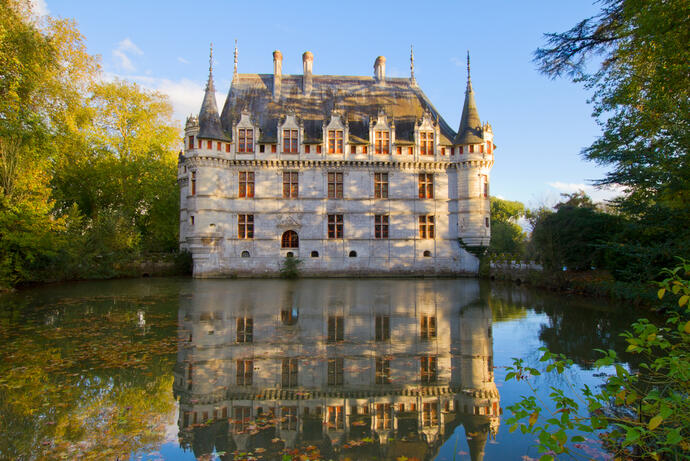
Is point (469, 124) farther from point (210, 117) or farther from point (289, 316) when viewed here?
point (289, 316)

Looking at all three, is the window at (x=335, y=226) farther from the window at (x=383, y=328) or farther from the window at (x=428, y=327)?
the window at (x=428, y=327)

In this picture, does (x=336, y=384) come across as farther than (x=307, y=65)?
No

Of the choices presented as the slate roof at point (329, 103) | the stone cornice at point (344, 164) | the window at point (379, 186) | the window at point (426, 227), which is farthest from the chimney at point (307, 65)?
the window at point (426, 227)

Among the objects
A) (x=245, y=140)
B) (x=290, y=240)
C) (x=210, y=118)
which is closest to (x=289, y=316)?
(x=290, y=240)

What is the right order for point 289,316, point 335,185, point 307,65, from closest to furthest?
point 289,316, point 335,185, point 307,65

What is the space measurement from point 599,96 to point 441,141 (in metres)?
15.4

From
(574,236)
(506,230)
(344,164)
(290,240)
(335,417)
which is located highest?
(344,164)

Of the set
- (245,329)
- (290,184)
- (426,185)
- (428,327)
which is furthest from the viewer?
(426,185)

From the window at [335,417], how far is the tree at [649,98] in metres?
9.09

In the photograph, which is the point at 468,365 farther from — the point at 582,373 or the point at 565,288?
the point at 565,288

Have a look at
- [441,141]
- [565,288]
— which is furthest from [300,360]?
[441,141]

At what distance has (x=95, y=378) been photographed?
621 cm

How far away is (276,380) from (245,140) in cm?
2384

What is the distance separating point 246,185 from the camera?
27938mm
